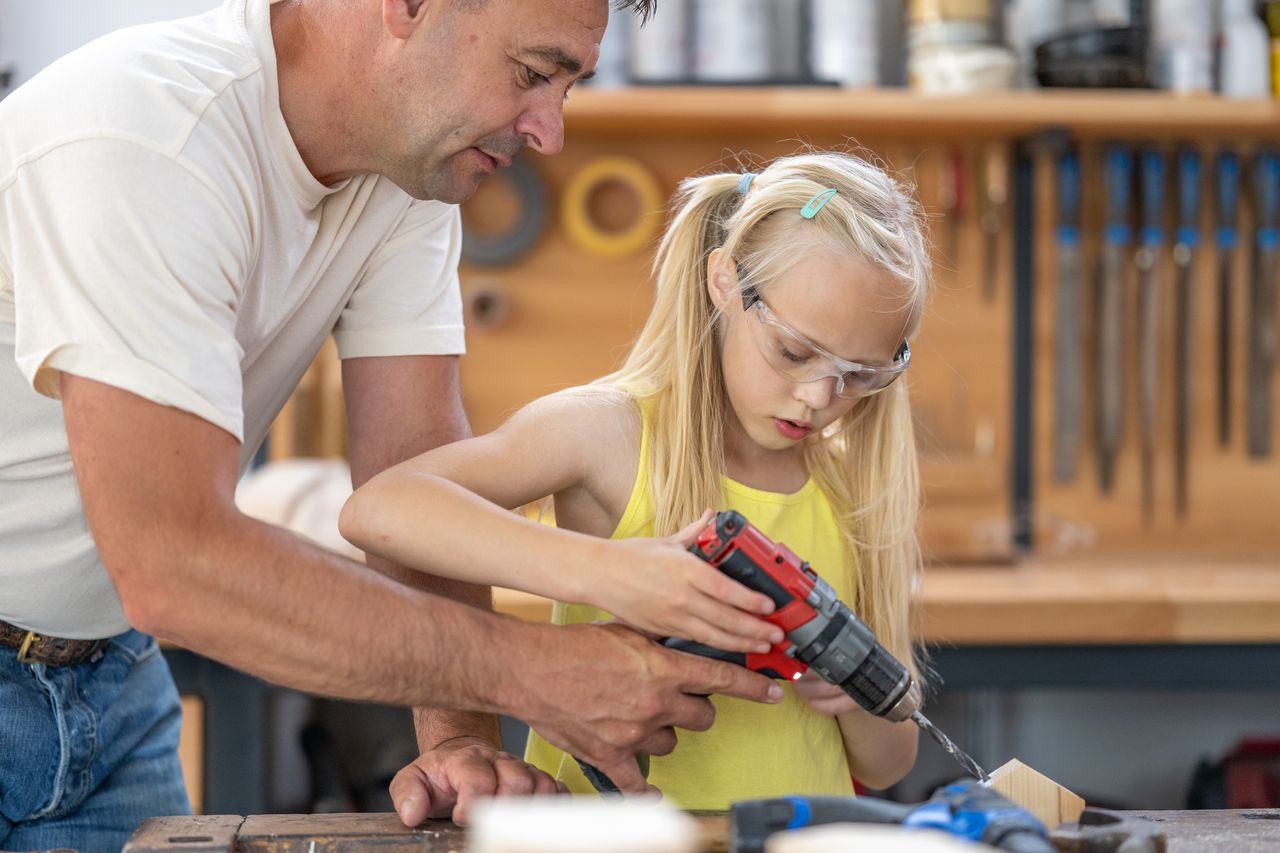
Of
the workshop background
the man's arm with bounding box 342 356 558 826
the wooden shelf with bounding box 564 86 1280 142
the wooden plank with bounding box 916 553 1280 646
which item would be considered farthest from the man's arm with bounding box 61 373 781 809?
the wooden shelf with bounding box 564 86 1280 142

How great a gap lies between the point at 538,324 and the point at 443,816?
190 cm

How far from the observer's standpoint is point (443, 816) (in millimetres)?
1248

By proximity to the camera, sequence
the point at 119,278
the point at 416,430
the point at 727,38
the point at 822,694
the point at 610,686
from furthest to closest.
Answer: the point at 727,38, the point at 416,430, the point at 822,694, the point at 610,686, the point at 119,278

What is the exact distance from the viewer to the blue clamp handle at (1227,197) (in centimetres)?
292

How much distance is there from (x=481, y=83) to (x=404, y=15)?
9cm

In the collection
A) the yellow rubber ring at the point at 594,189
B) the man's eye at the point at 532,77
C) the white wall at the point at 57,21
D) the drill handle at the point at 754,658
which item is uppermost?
the white wall at the point at 57,21

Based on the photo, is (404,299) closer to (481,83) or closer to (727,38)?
(481,83)

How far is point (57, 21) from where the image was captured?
9.75ft

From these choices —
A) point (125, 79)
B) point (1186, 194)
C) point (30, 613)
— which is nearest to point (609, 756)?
point (30, 613)

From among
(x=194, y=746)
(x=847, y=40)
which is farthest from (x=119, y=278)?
(x=847, y=40)

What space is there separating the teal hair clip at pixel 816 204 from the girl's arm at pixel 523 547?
35 centimetres

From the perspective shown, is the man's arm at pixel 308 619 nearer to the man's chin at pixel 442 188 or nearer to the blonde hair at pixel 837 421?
the blonde hair at pixel 837 421

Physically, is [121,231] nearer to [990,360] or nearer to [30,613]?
[30,613]

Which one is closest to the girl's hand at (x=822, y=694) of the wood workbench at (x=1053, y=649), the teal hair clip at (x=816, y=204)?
the teal hair clip at (x=816, y=204)
